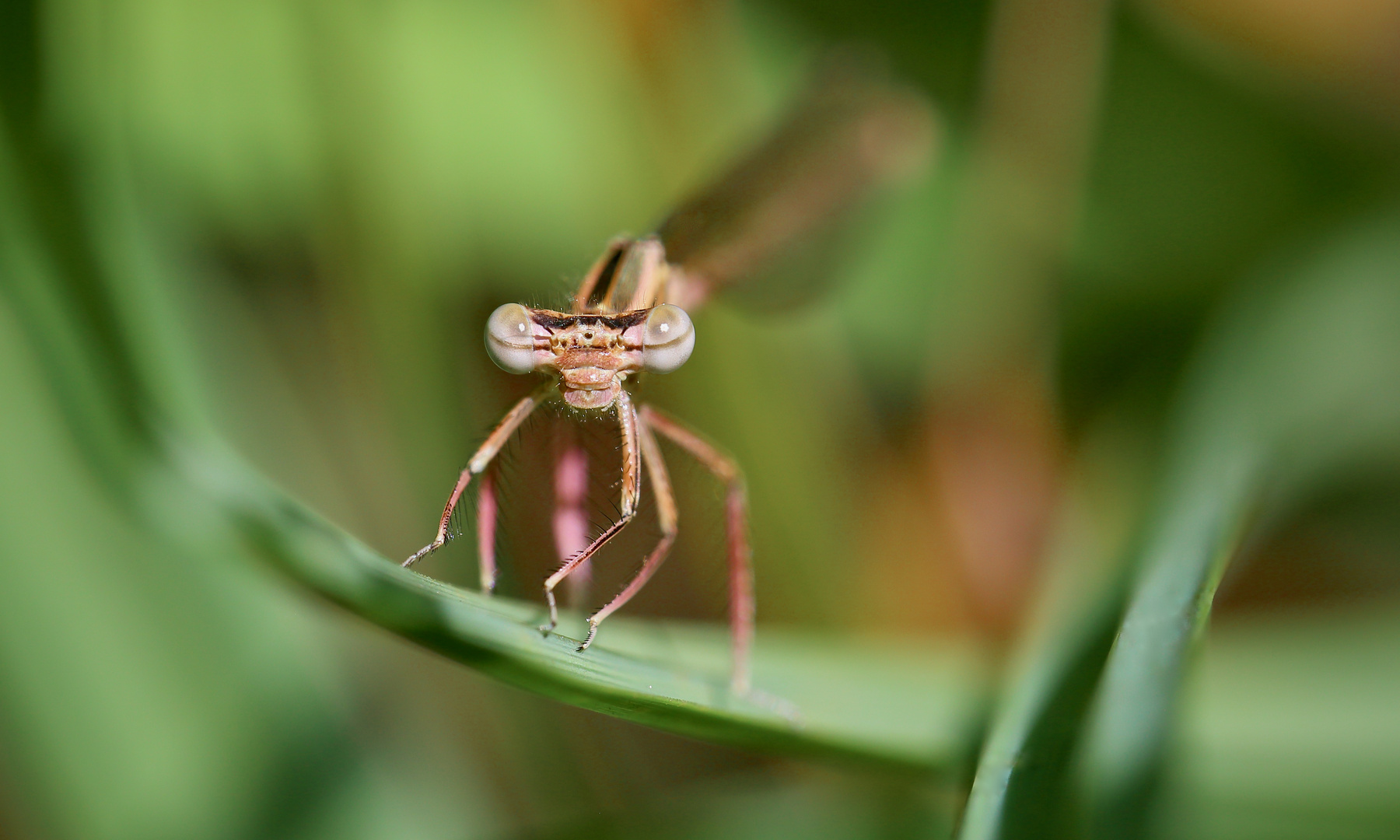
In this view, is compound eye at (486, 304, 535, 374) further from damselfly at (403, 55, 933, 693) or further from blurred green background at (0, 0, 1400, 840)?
blurred green background at (0, 0, 1400, 840)

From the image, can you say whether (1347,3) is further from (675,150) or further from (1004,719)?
(1004,719)

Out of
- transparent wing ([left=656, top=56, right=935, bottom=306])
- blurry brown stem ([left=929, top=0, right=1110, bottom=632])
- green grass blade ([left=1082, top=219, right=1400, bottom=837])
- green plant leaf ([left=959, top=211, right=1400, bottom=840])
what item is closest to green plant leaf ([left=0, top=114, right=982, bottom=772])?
green plant leaf ([left=959, top=211, right=1400, bottom=840])

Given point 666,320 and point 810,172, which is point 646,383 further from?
point 666,320

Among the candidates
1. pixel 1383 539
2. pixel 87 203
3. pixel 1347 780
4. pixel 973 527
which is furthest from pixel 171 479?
pixel 1383 539

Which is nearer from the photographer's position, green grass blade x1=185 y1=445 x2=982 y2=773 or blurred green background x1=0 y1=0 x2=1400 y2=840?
green grass blade x1=185 y1=445 x2=982 y2=773

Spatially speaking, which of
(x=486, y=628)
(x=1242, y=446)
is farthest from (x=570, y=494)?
(x=1242, y=446)

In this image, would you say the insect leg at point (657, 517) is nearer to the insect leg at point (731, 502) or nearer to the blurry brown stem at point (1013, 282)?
the insect leg at point (731, 502)

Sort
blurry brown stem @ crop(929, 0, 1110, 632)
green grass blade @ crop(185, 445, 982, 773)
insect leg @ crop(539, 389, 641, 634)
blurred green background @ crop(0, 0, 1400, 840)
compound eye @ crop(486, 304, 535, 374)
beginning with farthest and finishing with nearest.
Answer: blurry brown stem @ crop(929, 0, 1110, 632) → blurred green background @ crop(0, 0, 1400, 840) → compound eye @ crop(486, 304, 535, 374) → insect leg @ crop(539, 389, 641, 634) → green grass blade @ crop(185, 445, 982, 773)

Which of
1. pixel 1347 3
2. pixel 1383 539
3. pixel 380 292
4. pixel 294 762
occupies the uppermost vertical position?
pixel 1347 3

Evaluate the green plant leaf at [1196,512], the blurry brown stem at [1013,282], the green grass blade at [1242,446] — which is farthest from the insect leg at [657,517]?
the blurry brown stem at [1013,282]
